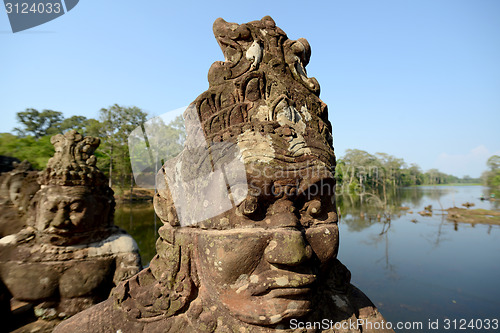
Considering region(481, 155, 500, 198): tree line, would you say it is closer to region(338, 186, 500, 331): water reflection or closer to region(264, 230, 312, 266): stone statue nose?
region(338, 186, 500, 331): water reflection

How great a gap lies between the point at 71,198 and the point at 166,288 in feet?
7.47

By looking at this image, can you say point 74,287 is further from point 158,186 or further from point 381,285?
point 381,285

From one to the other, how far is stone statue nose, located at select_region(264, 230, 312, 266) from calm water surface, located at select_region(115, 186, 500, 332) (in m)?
7.42

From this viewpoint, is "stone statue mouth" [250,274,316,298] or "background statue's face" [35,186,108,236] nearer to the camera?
"stone statue mouth" [250,274,316,298]

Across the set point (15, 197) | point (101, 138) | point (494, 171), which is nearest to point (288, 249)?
point (15, 197)

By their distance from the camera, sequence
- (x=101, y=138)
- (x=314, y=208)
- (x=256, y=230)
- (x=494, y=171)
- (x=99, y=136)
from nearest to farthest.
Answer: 1. (x=256, y=230)
2. (x=314, y=208)
3. (x=101, y=138)
4. (x=99, y=136)
5. (x=494, y=171)

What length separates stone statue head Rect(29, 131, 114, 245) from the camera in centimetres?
331

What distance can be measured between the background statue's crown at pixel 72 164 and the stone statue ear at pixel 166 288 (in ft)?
6.74

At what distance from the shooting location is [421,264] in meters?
11.6

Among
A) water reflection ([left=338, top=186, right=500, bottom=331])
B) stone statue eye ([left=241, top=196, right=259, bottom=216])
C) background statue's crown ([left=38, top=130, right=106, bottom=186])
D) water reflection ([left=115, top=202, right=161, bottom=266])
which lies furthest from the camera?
water reflection ([left=115, top=202, right=161, bottom=266])

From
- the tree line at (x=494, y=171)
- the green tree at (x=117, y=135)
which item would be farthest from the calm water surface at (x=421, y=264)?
the tree line at (x=494, y=171)

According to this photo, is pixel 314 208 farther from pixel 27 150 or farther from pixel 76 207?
pixel 27 150

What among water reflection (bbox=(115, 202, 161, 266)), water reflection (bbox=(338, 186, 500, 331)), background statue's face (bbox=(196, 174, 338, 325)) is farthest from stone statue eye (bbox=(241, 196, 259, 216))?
water reflection (bbox=(115, 202, 161, 266))

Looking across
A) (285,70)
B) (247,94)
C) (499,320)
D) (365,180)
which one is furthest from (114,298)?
(365,180)
